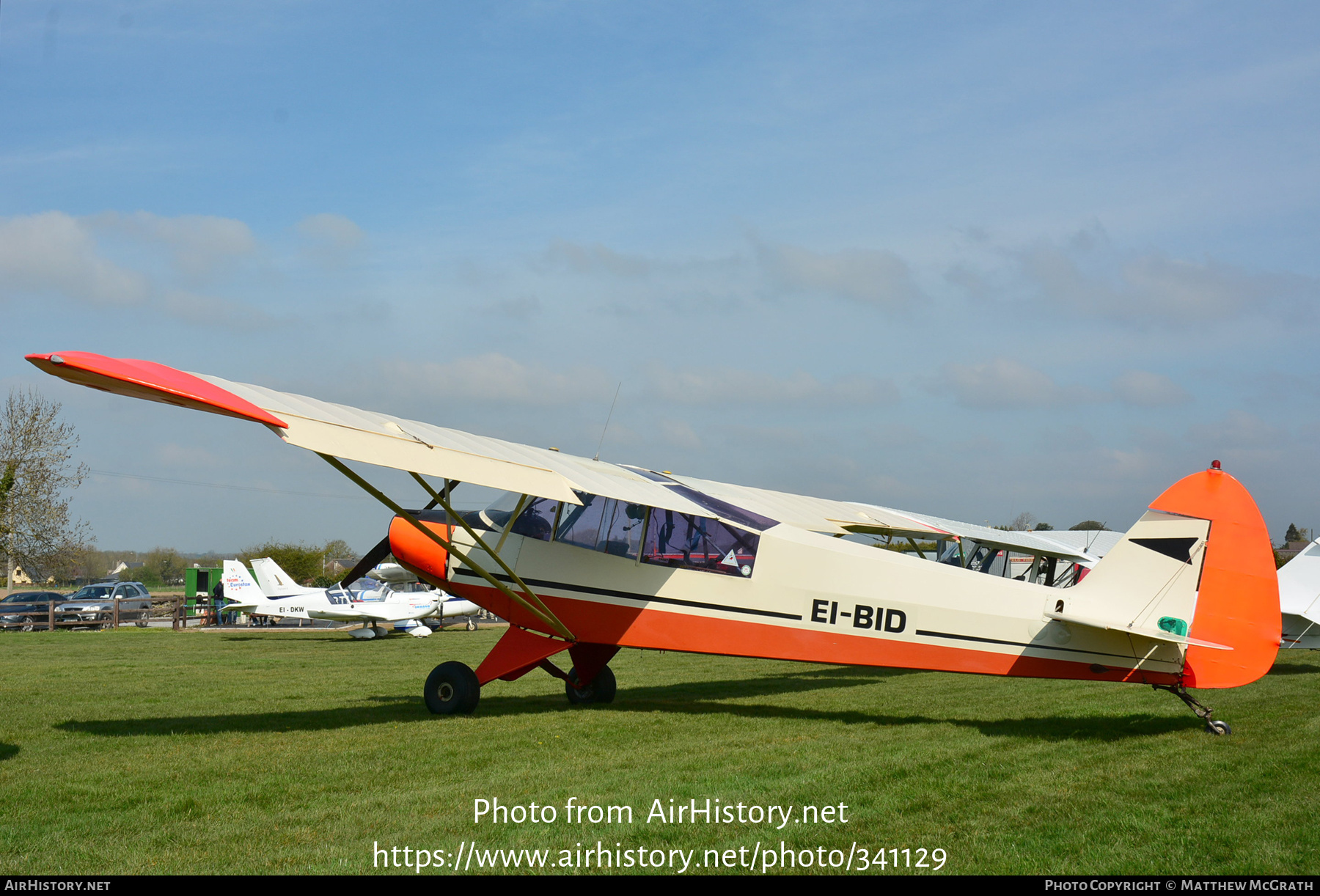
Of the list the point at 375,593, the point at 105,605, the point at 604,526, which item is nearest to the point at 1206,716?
the point at 604,526

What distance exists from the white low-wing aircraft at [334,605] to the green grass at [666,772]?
15.0 m

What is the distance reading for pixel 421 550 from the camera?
974 centimetres

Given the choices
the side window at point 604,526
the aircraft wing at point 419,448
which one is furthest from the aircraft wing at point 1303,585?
the side window at point 604,526

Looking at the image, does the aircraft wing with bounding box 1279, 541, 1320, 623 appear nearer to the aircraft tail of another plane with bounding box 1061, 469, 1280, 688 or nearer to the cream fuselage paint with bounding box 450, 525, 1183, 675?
the aircraft tail of another plane with bounding box 1061, 469, 1280, 688

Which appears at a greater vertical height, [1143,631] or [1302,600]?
[1302,600]

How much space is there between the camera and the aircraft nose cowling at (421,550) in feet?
31.7

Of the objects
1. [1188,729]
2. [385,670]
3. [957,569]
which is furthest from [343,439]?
[385,670]

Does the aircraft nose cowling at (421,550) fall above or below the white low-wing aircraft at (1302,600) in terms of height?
below

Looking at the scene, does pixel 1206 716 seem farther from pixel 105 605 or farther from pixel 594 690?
pixel 105 605

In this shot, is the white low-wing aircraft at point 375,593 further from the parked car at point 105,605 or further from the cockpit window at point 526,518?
the cockpit window at point 526,518

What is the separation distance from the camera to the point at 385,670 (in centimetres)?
1498

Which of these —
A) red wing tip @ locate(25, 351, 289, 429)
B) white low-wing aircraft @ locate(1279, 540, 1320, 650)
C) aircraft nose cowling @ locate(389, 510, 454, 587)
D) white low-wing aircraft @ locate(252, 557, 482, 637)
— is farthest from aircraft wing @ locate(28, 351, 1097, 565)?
white low-wing aircraft @ locate(252, 557, 482, 637)

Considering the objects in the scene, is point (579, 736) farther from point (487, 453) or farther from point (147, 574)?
point (147, 574)

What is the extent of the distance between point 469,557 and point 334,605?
19382 mm
